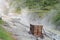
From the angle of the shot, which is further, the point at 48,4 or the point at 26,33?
the point at 48,4

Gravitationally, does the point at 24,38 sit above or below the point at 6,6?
below

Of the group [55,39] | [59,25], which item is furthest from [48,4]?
[55,39]

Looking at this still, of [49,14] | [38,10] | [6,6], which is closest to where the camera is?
[49,14]

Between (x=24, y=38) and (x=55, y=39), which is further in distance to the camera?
(x=55, y=39)

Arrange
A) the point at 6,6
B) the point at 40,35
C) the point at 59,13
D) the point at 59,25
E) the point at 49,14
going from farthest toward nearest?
the point at 6,6 < the point at 49,14 < the point at 59,13 < the point at 59,25 < the point at 40,35

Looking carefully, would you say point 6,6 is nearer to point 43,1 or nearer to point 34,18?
point 43,1

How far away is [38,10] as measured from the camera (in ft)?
86.3

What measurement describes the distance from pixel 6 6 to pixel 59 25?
11065 mm

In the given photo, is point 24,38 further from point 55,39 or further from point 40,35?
point 55,39

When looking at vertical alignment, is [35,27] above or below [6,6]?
below

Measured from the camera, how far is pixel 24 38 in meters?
12.7

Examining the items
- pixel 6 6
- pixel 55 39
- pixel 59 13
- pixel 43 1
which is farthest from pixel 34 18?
pixel 55 39

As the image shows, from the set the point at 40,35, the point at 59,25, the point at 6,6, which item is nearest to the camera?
the point at 40,35

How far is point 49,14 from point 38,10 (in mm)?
2455
